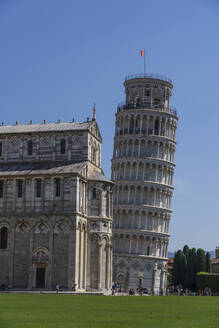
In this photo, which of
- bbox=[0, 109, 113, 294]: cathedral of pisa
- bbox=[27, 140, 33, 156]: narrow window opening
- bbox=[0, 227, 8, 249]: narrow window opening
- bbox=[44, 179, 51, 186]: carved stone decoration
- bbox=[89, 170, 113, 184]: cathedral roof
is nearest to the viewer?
bbox=[0, 109, 113, 294]: cathedral of pisa

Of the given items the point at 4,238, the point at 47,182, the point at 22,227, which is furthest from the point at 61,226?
the point at 4,238

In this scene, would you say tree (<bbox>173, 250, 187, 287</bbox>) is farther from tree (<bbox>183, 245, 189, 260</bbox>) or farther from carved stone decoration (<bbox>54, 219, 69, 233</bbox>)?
carved stone decoration (<bbox>54, 219, 69, 233</bbox>)

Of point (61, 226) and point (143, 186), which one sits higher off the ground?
point (143, 186)

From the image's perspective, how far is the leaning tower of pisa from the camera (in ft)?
352

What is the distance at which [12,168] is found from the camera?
249 feet

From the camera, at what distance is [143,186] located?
357 feet

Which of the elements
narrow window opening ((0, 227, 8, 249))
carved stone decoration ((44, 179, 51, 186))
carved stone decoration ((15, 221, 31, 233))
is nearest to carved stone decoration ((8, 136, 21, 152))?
carved stone decoration ((44, 179, 51, 186))

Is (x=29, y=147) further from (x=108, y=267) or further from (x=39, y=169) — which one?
(x=108, y=267)

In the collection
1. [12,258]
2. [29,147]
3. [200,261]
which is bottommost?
[200,261]

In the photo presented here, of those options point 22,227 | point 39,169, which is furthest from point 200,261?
point 22,227

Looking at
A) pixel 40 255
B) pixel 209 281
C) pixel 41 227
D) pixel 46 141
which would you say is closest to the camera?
pixel 40 255

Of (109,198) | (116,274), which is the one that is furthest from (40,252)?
(116,274)

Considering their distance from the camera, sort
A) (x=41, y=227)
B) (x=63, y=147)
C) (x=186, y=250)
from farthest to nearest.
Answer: (x=186, y=250) → (x=63, y=147) → (x=41, y=227)

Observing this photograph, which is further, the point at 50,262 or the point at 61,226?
the point at 61,226
